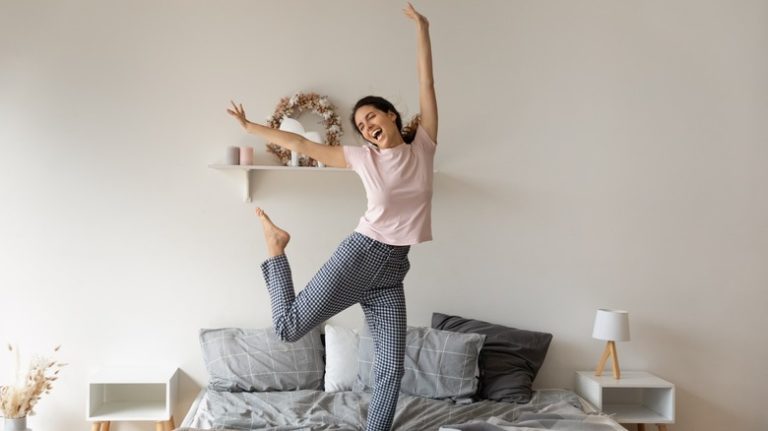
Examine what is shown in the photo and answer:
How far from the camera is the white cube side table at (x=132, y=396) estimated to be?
3.32m

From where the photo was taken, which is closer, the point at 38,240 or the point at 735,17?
the point at 38,240

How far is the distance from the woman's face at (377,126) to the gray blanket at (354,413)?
116 centimetres

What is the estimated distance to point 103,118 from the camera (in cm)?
366

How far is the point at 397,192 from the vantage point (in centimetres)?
264

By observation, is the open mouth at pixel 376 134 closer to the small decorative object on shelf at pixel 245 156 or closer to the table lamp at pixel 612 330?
the small decorative object on shelf at pixel 245 156

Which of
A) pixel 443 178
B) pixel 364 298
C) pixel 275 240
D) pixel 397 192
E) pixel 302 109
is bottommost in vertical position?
pixel 364 298

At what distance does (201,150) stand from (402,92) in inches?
44.4

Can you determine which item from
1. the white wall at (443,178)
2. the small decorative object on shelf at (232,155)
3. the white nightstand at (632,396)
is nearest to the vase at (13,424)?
the white wall at (443,178)

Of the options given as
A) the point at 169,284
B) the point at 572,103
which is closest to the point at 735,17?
the point at 572,103

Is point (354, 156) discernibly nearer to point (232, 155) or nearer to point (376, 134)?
point (376, 134)

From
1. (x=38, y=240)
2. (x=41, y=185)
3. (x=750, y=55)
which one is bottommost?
(x=38, y=240)

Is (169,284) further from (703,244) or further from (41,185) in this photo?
(703,244)

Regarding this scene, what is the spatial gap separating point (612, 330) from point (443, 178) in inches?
46.6

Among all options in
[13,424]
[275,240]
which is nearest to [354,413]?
[275,240]
